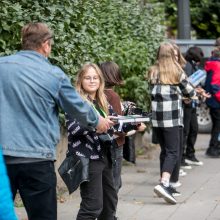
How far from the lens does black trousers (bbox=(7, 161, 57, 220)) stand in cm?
512

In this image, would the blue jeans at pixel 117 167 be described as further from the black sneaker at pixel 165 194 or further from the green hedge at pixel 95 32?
the green hedge at pixel 95 32

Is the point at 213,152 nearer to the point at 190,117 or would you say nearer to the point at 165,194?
the point at 190,117

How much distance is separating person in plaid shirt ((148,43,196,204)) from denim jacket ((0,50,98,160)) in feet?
11.5

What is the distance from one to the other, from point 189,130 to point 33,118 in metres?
6.29

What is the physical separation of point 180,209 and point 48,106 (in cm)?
339

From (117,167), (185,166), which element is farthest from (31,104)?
(185,166)

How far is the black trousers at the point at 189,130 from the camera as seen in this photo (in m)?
10.6

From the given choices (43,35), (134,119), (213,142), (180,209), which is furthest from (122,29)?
(43,35)

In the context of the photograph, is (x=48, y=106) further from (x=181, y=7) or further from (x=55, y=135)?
(x=181, y=7)

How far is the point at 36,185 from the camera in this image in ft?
16.8

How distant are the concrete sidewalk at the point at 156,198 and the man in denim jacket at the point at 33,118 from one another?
2.62 metres

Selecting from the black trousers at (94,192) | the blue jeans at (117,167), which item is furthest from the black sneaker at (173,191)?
the black trousers at (94,192)

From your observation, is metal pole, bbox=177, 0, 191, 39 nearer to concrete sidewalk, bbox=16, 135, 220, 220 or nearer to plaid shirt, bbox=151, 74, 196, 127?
Answer: concrete sidewalk, bbox=16, 135, 220, 220

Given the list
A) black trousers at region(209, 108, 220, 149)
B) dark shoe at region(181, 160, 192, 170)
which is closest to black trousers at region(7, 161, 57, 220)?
dark shoe at region(181, 160, 192, 170)
